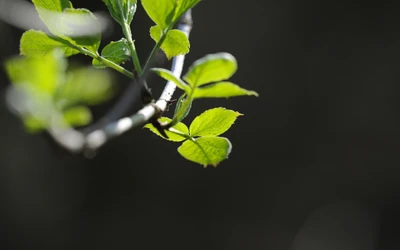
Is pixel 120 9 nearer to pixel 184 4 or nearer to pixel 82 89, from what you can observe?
pixel 184 4

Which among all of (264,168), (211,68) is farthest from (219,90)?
(264,168)

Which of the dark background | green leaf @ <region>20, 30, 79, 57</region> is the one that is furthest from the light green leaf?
the dark background

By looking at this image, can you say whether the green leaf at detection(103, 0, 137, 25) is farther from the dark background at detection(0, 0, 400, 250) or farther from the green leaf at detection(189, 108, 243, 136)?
the dark background at detection(0, 0, 400, 250)

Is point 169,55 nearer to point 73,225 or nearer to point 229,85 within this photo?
point 229,85

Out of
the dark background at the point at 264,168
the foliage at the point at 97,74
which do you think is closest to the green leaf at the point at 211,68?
the foliage at the point at 97,74

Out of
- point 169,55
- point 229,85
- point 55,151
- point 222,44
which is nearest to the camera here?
point 55,151

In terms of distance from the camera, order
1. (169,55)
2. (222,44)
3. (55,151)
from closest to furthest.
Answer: (55,151), (169,55), (222,44)

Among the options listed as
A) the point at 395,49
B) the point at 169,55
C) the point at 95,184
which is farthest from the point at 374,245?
the point at 169,55
